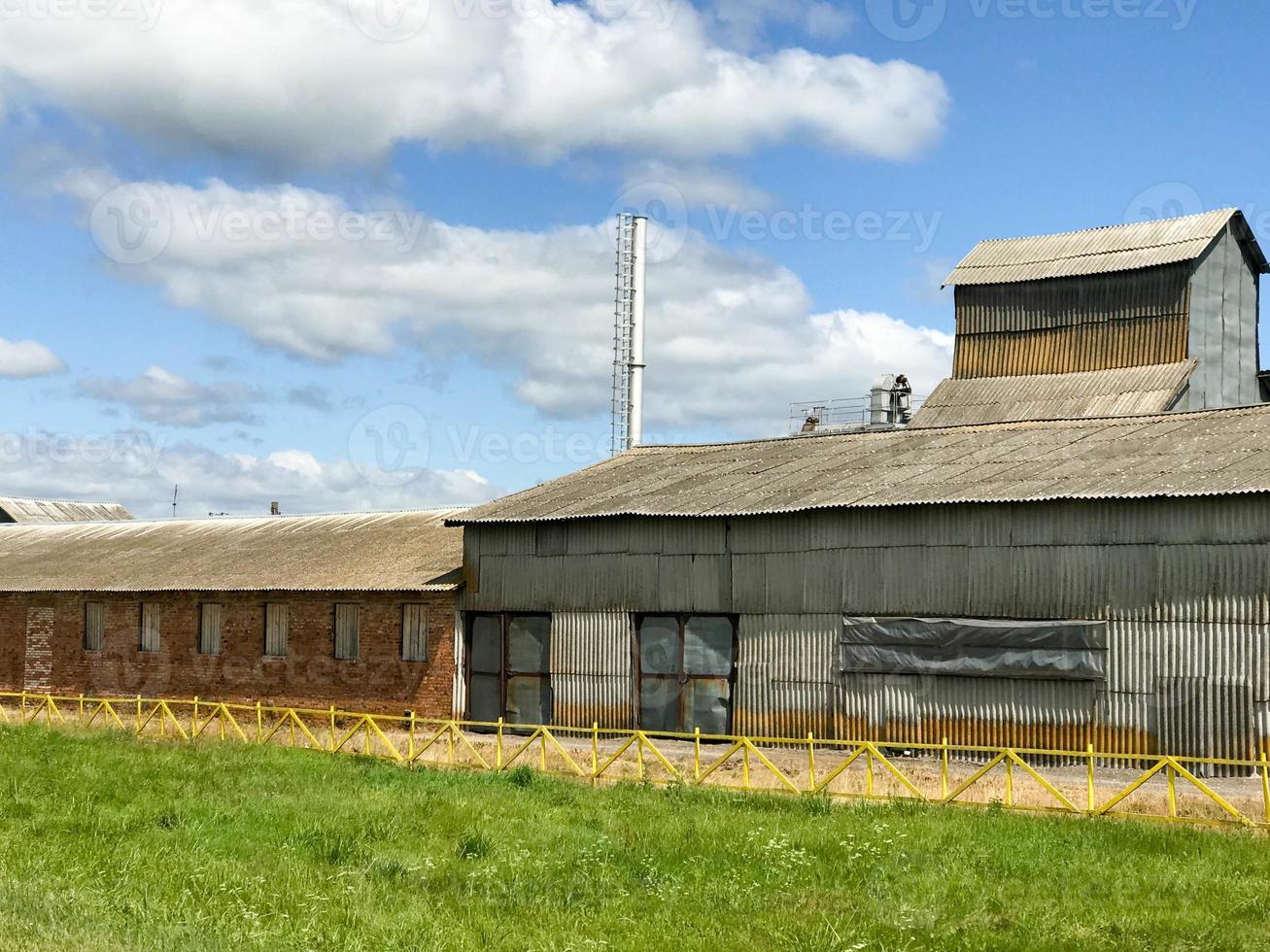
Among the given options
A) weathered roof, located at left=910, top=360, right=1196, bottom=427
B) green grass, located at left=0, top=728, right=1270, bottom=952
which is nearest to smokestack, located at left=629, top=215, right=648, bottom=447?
weathered roof, located at left=910, top=360, right=1196, bottom=427

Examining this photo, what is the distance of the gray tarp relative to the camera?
24.5m

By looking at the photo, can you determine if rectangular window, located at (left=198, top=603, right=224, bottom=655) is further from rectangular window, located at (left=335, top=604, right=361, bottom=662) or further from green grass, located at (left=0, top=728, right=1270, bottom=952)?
green grass, located at (left=0, top=728, right=1270, bottom=952)

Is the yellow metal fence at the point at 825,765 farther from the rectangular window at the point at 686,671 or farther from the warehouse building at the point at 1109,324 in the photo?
the warehouse building at the point at 1109,324

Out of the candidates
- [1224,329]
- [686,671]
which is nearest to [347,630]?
[686,671]

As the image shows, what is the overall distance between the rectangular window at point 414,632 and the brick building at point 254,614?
1.2 inches

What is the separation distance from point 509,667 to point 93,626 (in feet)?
46.2

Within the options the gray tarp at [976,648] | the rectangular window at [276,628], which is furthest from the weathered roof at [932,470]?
the rectangular window at [276,628]

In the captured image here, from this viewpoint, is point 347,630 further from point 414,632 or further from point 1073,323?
point 1073,323

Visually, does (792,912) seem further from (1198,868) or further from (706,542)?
(706,542)

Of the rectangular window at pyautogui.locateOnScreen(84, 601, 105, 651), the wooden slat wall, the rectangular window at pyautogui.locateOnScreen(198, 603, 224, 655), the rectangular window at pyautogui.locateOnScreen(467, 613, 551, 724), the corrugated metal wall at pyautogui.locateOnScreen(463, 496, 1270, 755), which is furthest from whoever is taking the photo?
the wooden slat wall

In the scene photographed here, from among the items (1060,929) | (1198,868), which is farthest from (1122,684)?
(1060,929)

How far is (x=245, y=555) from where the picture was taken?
3997 cm

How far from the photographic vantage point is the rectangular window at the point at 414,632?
33062 millimetres

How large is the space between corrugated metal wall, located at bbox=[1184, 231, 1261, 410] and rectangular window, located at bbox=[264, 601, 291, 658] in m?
25.9
